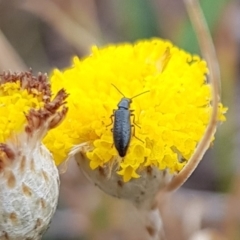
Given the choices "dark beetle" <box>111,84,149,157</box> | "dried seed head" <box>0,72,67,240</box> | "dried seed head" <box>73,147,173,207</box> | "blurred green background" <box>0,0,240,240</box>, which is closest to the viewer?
"dried seed head" <box>0,72,67,240</box>

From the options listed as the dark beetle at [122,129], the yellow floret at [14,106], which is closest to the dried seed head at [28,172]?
the yellow floret at [14,106]

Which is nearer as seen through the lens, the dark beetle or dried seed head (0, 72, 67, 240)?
dried seed head (0, 72, 67, 240)

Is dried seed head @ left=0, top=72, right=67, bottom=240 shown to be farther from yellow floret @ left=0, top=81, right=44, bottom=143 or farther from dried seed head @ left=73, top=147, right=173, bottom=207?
dried seed head @ left=73, top=147, right=173, bottom=207

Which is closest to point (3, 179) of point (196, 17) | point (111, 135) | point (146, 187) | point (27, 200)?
point (27, 200)

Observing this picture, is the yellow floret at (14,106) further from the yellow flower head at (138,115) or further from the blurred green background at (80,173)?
the blurred green background at (80,173)

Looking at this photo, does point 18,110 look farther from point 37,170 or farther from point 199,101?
point 199,101

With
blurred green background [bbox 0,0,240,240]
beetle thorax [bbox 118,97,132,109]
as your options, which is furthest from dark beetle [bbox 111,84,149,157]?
blurred green background [bbox 0,0,240,240]
